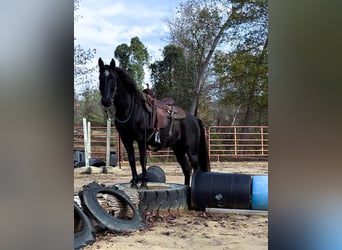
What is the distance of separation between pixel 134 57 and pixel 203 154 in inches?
55.9

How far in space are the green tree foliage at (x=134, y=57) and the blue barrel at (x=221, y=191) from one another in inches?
56.6

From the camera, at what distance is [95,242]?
2.14 m

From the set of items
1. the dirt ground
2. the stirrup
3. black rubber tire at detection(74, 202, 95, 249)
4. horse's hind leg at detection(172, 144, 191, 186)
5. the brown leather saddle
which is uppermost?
the brown leather saddle

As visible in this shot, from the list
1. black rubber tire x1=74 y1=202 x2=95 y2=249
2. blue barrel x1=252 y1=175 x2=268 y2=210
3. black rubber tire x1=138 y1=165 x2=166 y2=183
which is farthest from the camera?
black rubber tire x1=138 y1=165 x2=166 y2=183

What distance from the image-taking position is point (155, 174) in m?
3.76

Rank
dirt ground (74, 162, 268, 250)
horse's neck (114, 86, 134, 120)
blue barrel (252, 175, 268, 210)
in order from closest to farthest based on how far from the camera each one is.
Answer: dirt ground (74, 162, 268, 250), blue barrel (252, 175, 268, 210), horse's neck (114, 86, 134, 120)

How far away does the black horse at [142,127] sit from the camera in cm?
288

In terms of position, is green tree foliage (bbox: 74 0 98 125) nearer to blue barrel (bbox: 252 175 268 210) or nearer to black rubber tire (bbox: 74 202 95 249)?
black rubber tire (bbox: 74 202 95 249)

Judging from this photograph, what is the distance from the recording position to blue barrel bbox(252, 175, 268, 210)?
273cm

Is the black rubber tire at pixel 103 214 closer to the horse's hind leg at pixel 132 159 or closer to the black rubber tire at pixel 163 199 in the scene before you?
the black rubber tire at pixel 163 199

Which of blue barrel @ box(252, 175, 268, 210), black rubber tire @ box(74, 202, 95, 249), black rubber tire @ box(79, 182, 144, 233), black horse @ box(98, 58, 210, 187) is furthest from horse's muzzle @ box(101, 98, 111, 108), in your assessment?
blue barrel @ box(252, 175, 268, 210)

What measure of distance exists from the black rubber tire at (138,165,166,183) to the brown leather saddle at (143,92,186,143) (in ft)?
1.76

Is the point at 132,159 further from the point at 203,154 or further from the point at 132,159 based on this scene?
the point at 203,154
